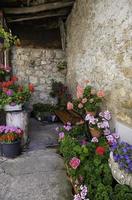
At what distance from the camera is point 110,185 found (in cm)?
327

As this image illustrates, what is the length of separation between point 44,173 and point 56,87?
4.31m

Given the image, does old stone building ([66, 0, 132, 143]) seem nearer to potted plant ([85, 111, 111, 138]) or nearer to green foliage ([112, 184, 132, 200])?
potted plant ([85, 111, 111, 138])

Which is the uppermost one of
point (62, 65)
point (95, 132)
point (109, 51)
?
point (62, 65)

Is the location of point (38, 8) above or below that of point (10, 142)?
above

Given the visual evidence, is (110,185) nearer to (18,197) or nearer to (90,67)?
(18,197)

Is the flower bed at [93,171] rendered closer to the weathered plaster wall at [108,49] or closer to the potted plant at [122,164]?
the potted plant at [122,164]

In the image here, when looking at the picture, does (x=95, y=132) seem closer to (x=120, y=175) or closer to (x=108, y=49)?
(x=108, y=49)

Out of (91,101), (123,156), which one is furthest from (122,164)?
(91,101)

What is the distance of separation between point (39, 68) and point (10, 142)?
3877 mm

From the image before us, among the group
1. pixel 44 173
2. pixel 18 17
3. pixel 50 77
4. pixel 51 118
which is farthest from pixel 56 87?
pixel 44 173

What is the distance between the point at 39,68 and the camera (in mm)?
8375

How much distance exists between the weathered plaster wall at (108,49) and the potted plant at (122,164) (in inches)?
34.8

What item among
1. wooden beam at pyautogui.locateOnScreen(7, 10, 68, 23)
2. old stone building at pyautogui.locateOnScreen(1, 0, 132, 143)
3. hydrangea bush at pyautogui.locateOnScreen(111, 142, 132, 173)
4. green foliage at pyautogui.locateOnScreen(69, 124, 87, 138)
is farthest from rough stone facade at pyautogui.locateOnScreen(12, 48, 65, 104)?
hydrangea bush at pyautogui.locateOnScreen(111, 142, 132, 173)

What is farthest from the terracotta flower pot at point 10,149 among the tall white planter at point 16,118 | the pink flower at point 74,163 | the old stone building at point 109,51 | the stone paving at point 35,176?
the old stone building at point 109,51
